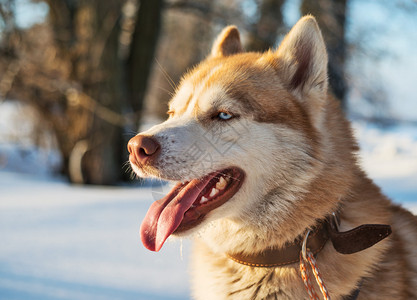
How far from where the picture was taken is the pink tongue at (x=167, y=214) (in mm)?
1866

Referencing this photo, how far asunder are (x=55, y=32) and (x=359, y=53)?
6.47 metres

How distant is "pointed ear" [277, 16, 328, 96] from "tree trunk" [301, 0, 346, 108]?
5.24m

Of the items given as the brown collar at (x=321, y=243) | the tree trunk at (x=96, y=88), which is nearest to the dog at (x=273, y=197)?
the brown collar at (x=321, y=243)

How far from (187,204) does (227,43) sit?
142 centimetres

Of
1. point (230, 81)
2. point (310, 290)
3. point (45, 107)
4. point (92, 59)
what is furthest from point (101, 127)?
point (310, 290)

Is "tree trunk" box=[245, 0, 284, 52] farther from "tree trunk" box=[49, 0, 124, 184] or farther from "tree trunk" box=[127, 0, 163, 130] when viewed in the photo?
"tree trunk" box=[49, 0, 124, 184]

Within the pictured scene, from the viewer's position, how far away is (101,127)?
7746 mm

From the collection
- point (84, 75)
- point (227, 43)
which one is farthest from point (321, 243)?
point (84, 75)

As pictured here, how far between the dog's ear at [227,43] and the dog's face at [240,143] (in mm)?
592

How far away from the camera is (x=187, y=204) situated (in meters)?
1.90

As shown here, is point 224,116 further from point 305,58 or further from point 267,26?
point 267,26

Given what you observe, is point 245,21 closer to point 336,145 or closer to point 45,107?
point 45,107

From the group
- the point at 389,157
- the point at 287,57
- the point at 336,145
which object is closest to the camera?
the point at 336,145

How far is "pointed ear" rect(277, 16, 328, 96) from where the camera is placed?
6.86ft
